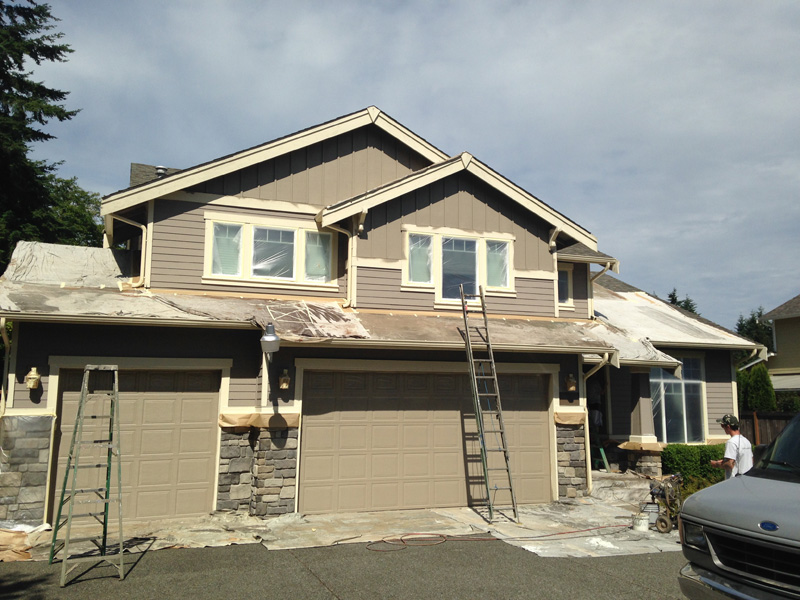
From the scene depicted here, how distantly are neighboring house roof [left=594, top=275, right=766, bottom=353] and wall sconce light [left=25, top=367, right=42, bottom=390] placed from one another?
454 inches

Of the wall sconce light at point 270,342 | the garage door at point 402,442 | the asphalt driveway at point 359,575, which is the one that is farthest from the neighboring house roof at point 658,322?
the wall sconce light at point 270,342

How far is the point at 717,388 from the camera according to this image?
16.2 m

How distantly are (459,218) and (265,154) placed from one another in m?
3.80

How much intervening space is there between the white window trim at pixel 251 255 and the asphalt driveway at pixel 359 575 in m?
4.73

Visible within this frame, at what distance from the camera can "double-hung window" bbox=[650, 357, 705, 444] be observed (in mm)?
15719

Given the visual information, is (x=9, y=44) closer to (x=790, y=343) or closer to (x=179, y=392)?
(x=179, y=392)

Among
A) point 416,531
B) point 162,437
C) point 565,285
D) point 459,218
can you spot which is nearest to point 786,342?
point 565,285

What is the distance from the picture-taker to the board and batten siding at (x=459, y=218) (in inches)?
480

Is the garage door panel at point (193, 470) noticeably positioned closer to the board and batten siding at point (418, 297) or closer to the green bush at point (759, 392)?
the board and batten siding at point (418, 297)

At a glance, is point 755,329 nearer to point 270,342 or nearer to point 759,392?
point 759,392

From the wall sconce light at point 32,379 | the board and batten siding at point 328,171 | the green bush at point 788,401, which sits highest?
the board and batten siding at point 328,171

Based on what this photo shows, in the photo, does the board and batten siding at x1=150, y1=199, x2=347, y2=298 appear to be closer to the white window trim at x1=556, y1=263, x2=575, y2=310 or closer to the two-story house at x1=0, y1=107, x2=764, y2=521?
the two-story house at x1=0, y1=107, x2=764, y2=521

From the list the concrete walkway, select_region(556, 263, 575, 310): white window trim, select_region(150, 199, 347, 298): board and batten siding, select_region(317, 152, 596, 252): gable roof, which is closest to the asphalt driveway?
the concrete walkway

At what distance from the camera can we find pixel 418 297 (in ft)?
40.2
